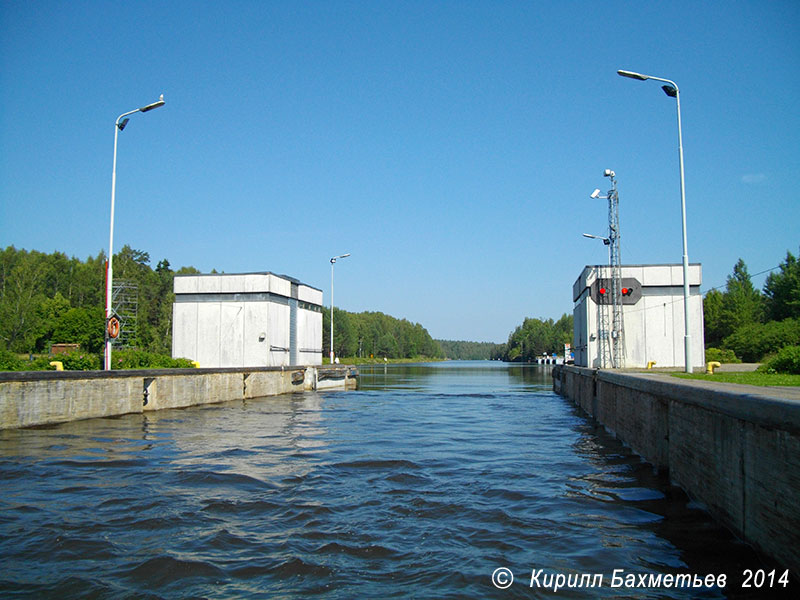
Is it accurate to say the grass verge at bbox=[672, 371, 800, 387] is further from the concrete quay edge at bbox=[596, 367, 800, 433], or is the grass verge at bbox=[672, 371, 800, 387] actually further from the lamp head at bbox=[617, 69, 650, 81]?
the lamp head at bbox=[617, 69, 650, 81]

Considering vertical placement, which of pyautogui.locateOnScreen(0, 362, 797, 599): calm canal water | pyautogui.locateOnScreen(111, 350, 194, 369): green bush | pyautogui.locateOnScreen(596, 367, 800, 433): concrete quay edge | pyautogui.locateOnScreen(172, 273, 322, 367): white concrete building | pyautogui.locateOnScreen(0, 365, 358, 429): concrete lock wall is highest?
pyautogui.locateOnScreen(172, 273, 322, 367): white concrete building

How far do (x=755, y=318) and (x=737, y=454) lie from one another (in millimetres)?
88279

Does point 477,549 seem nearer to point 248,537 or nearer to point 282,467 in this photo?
point 248,537

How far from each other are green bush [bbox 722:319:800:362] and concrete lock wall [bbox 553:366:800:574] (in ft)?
128

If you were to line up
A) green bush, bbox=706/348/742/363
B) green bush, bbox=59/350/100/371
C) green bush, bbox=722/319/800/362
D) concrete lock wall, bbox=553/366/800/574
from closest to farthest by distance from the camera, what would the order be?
concrete lock wall, bbox=553/366/800/574 → green bush, bbox=59/350/100/371 → green bush, bbox=722/319/800/362 → green bush, bbox=706/348/742/363

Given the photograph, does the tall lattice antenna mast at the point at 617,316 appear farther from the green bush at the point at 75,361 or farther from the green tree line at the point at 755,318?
the green bush at the point at 75,361

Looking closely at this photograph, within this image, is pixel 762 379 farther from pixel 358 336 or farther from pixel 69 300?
pixel 358 336

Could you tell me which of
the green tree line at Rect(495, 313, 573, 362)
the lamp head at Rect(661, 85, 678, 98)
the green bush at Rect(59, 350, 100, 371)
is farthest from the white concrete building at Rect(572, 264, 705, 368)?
the green tree line at Rect(495, 313, 573, 362)

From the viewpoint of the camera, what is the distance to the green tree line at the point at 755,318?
159 ft

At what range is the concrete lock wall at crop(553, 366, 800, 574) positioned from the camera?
18.7 feet

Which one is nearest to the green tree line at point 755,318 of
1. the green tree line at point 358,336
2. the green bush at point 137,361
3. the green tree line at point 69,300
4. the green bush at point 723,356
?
the green bush at point 723,356

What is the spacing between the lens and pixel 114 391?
21141 millimetres

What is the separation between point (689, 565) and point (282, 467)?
8.22m

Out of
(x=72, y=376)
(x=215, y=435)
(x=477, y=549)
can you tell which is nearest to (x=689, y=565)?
(x=477, y=549)
